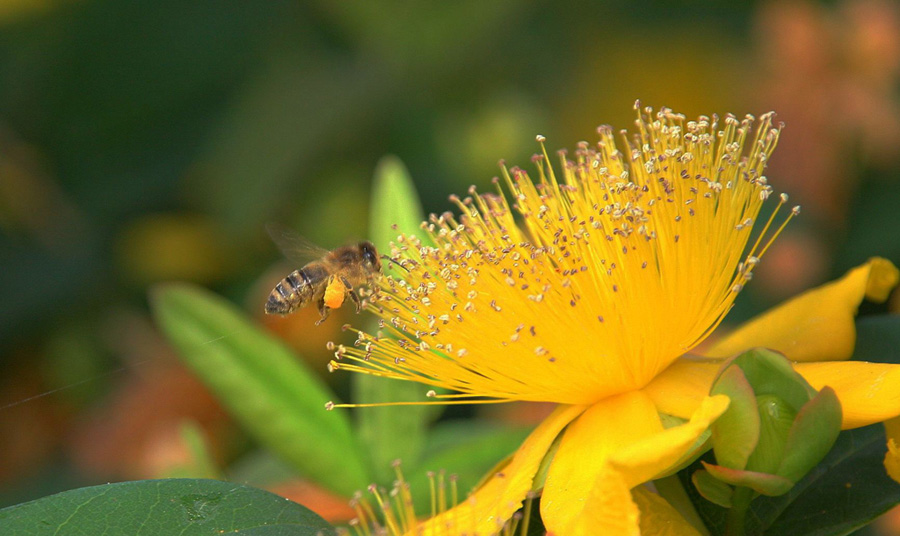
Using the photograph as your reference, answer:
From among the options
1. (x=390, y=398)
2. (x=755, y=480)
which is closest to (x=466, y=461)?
(x=390, y=398)

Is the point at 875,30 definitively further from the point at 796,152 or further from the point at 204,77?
the point at 204,77

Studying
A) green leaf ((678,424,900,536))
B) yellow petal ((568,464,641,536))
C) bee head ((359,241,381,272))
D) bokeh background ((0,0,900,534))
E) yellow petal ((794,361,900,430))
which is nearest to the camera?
yellow petal ((568,464,641,536))

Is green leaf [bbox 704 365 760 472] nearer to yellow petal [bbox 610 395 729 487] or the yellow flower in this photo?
yellow petal [bbox 610 395 729 487]

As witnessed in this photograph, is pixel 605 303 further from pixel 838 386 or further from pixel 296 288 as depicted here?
pixel 296 288

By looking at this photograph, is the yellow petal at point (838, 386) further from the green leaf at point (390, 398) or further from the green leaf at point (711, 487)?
the green leaf at point (390, 398)

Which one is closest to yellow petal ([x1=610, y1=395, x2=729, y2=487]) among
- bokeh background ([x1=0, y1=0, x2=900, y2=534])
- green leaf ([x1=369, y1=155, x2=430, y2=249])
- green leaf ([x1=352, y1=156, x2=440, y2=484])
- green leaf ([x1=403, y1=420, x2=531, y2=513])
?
green leaf ([x1=403, y1=420, x2=531, y2=513])

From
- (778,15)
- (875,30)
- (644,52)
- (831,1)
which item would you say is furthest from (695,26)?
(875,30)
